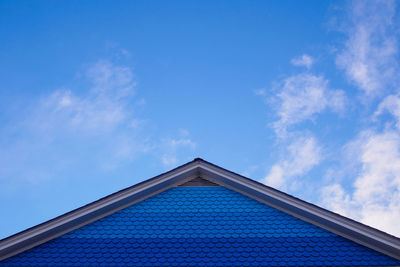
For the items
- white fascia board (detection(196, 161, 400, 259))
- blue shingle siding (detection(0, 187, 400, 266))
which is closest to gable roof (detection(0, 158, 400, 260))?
white fascia board (detection(196, 161, 400, 259))

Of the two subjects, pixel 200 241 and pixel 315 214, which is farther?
pixel 315 214

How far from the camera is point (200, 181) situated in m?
9.46

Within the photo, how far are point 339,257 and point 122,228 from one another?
4.90 m

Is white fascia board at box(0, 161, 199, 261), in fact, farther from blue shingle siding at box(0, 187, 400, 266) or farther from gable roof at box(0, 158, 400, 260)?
blue shingle siding at box(0, 187, 400, 266)

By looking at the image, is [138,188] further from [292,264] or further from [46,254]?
[292,264]

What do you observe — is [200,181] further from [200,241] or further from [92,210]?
[92,210]

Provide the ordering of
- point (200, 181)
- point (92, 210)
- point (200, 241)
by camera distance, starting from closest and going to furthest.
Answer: point (200, 241) → point (92, 210) → point (200, 181)

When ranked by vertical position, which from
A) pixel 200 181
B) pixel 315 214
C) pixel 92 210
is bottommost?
pixel 92 210

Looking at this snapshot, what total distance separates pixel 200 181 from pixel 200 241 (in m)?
1.99

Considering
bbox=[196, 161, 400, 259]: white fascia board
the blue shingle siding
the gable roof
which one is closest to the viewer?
the blue shingle siding

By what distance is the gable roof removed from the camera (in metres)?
7.74

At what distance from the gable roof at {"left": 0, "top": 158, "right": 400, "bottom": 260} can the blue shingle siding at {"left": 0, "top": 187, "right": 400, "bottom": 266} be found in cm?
14

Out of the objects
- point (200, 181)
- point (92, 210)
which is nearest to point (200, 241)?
point (200, 181)

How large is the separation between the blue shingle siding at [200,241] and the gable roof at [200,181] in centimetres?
14
